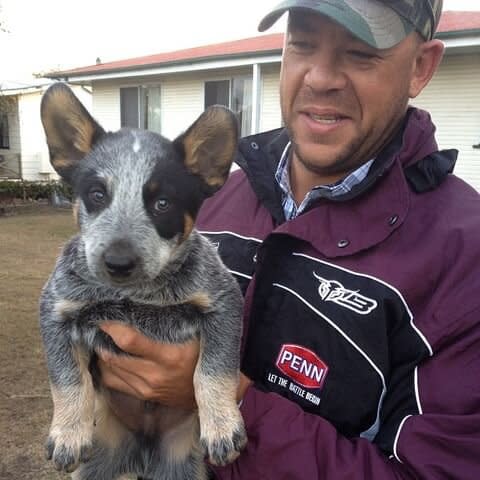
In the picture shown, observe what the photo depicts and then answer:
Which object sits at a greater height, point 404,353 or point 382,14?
point 382,14

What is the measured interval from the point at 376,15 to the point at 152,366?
164 centimetres

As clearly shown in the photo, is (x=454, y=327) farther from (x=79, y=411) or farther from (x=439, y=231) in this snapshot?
(x=79, y=411)

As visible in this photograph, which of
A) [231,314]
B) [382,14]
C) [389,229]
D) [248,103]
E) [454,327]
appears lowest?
[248,103]

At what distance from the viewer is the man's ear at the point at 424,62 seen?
8.43 ft

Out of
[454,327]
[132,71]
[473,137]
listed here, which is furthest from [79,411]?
[132,71]

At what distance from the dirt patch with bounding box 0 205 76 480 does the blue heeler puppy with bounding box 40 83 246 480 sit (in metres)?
2.99

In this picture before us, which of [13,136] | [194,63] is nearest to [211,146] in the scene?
[194,63]

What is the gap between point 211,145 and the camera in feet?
8.27

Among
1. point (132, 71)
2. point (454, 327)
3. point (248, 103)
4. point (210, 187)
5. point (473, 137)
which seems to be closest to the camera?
point (454, 327)

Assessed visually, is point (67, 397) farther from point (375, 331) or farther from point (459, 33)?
point (459, 33)

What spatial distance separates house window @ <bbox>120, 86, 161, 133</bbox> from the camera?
66.5ft

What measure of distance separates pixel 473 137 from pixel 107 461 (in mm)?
13258

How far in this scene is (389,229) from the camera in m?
2.26

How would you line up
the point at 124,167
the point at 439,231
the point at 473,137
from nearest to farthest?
1. the point at 439,231
2. the point at 124,167
3. the point at 473,137
